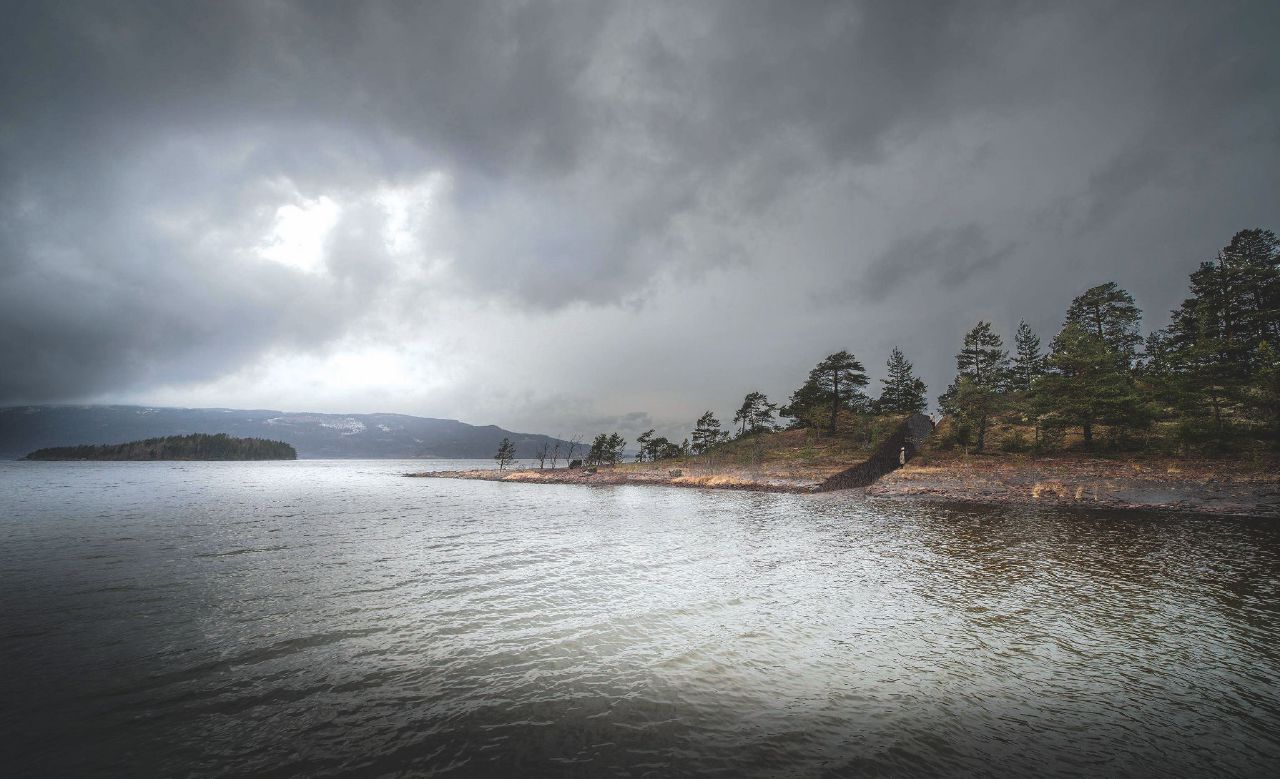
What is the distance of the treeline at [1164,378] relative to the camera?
4016 cm

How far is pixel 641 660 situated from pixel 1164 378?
70.5m

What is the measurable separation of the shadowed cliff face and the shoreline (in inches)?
83.6

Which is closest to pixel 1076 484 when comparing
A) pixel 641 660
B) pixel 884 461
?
pixel 884 461

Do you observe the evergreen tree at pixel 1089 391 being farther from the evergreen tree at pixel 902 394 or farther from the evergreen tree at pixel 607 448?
the evergreen tree at pixel 607 448

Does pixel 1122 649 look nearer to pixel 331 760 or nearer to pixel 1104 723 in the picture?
pixel 1104 723

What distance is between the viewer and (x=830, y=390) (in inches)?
3593

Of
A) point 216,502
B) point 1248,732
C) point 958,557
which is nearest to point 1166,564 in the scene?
point 958,557

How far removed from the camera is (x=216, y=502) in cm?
4231

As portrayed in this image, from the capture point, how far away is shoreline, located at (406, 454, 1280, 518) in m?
32.7

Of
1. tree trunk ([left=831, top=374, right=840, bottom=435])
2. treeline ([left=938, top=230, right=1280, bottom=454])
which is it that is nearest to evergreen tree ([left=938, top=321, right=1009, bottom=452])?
treeline ([left=938, top=230, right=1280, bottom=454])

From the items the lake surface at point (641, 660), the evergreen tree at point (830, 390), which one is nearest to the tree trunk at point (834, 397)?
the evergreen tree at point (830, 390)

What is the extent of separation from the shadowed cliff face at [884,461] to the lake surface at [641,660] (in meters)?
37.0

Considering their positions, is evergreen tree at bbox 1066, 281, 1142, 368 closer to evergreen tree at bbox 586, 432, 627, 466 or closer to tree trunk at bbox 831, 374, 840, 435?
tree trunk at bbox 831, 374, 840, 435

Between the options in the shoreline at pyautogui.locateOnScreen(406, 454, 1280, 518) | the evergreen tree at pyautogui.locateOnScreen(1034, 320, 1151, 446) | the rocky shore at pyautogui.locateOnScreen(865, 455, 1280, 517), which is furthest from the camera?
the evergreen tree at pyautogui.locateOnScreen(1034, 320, 1151, 446)
